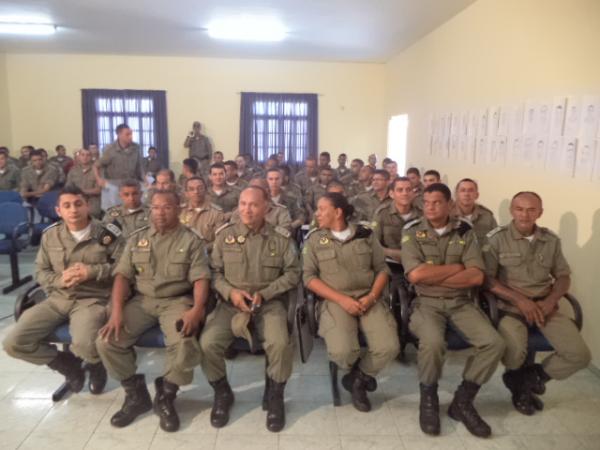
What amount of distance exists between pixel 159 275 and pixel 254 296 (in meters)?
0.61

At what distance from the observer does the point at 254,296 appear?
267 cm

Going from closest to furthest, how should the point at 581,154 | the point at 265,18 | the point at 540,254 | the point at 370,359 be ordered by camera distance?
1. the point at 370,359
2. the point at 540,254
3. the point at 581,154
4. the point at 265,18

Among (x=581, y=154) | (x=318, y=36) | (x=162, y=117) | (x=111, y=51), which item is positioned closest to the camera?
(x=581, y=154)

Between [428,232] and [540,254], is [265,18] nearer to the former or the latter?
[428,232]

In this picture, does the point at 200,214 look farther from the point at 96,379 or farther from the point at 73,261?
the point at 96,379

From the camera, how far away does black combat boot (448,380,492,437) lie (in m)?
2.46

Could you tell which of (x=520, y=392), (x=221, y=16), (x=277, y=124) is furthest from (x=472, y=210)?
(x=277, y=124)

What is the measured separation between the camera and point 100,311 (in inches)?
105

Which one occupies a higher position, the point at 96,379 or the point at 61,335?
the point at 61,335

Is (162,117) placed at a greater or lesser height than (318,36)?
lesser

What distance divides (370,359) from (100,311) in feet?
5.35

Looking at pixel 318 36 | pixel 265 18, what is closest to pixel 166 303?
pixel 265 18

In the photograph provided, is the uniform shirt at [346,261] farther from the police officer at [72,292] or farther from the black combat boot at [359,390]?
the police officer at [72,292]

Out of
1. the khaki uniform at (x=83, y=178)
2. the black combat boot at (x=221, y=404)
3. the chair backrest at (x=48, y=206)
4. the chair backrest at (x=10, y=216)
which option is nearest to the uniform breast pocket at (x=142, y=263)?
the black combat boot at (x=221, y=404)
